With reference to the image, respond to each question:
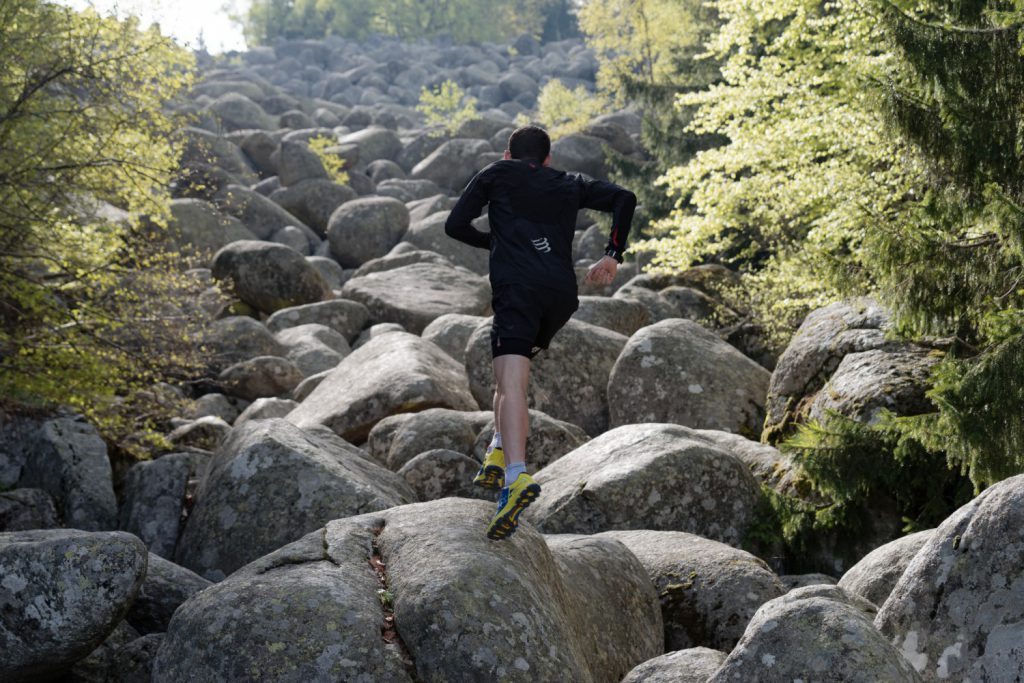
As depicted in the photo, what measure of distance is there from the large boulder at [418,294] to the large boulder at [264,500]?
14051mm

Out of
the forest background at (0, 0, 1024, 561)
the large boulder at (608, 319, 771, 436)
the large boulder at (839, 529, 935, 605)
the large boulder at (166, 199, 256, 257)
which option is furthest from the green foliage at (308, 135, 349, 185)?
the large boulder at (839, 529, 935, 605)

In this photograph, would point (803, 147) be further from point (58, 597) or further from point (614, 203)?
point (58, 597)

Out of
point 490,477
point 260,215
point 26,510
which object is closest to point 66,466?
point 26,510

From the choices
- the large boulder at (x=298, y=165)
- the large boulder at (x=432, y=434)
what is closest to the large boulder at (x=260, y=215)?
the large boulder at (x=298, y=165)

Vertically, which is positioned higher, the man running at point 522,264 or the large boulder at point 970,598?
the man running at point 522,264

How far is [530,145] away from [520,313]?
3.52ft

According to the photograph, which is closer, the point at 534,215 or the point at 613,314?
the point at 534,215

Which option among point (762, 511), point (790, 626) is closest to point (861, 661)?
point (790, 626)

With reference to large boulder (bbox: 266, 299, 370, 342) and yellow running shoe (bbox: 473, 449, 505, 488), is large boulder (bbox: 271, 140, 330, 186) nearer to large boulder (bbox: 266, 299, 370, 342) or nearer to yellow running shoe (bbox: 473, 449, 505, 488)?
large boulder (bbox: 266, 299, 370, 342)

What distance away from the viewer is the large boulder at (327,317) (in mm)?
22891

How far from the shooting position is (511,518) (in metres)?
5.16

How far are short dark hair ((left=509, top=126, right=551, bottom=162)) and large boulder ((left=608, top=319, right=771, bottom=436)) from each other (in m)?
6.88

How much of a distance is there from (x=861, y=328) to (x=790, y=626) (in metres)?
6.53

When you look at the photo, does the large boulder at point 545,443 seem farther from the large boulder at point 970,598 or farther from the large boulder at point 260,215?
the large boulder at point 260,215
